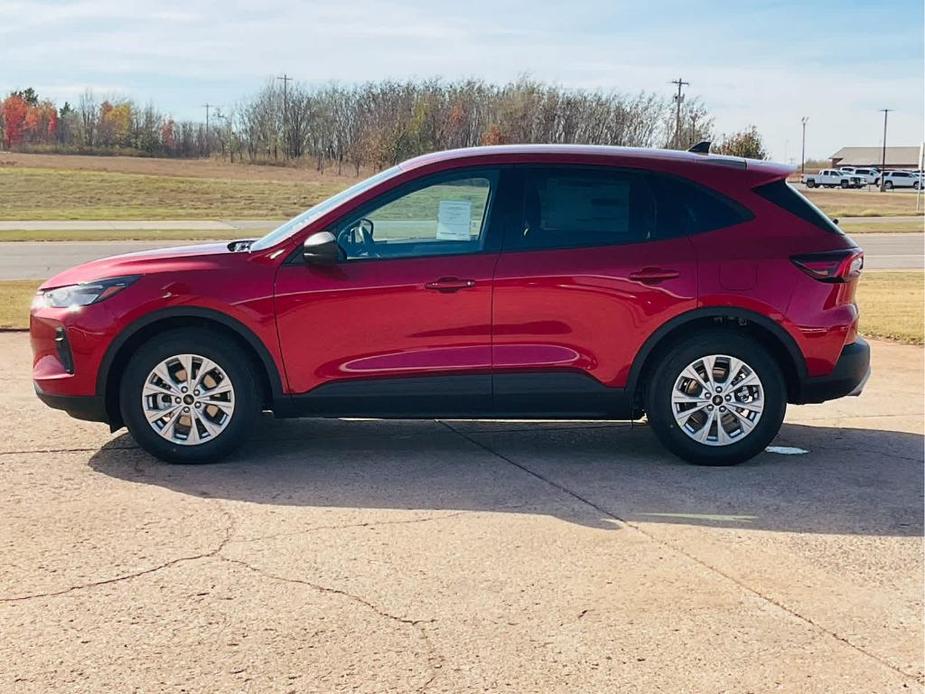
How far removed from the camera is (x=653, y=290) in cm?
600

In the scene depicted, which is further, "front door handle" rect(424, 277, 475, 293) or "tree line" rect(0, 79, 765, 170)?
"tree line" rect(0, 79, 765, 170)

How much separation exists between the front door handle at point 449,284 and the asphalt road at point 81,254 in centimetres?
1326

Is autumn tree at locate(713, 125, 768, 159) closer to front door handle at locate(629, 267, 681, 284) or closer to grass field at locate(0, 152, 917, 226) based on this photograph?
grass field at locate(0, 152, 917, 226)

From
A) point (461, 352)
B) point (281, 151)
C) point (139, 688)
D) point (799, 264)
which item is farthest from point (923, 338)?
point (281, 151)

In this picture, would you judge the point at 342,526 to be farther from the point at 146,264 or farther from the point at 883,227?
the point at 883,227

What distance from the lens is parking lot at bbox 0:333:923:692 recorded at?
350 centimetres

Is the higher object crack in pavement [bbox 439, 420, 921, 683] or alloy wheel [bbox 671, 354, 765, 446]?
alloy wheel [bbox 671, 354, 765, 446]

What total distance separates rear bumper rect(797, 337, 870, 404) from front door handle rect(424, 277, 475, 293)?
210 cm

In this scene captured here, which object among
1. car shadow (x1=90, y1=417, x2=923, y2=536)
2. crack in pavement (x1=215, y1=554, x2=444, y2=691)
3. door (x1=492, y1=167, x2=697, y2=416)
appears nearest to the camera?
crack in pavement (x1=215, y1=554, x2=444, y2=691)

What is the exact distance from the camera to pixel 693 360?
6.03 meters

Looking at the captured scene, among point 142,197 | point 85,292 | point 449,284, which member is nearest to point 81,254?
point 85,292

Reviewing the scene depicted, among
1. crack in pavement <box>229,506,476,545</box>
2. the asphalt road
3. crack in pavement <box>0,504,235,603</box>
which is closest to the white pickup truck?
the asphalt road

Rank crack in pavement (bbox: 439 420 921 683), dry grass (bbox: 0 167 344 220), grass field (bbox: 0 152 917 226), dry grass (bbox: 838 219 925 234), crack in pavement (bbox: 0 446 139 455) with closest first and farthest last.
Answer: crack in pavement (bbox: 439 420 921 683) → crack in pavement (bbox: 0 446 139 455) → dry grass (bbox: 838 219 925 234) → dry grass (bbox: 0 167 344 220) → grass field (bbox: 0 152 917 226)

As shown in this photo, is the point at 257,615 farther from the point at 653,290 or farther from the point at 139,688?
the point at 653,290
